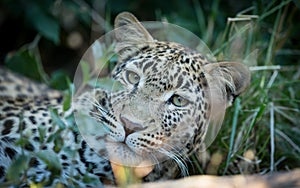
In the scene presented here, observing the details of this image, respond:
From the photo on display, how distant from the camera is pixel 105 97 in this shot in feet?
13.1

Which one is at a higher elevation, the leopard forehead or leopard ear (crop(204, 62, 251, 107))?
the leopard forehead

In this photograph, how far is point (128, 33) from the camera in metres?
4.25

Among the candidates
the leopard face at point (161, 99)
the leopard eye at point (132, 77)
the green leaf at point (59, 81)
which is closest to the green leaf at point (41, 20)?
the green leaf at point (59, 81)

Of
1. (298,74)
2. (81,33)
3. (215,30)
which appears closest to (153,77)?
(298,74)

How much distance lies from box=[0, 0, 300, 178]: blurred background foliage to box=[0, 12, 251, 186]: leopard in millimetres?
412

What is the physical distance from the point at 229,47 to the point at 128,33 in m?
0.98

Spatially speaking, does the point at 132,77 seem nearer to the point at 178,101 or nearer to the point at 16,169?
the point at 178,101

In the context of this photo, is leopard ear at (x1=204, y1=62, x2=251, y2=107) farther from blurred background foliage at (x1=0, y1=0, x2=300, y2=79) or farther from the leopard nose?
blurred background foliage at (x1=0, y1=0, x2=300, y2=79)

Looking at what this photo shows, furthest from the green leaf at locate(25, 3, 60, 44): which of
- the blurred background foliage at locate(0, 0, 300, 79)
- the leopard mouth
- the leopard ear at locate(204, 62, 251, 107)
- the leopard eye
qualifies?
the leopard mouth

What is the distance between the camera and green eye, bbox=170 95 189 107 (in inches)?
151

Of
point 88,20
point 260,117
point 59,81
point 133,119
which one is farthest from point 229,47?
point 88,20

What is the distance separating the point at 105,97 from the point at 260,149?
1215mm

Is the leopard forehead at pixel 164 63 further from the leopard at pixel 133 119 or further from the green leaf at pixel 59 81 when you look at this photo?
the green leaf at pixel 59 81

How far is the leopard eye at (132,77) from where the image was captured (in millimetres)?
3893
